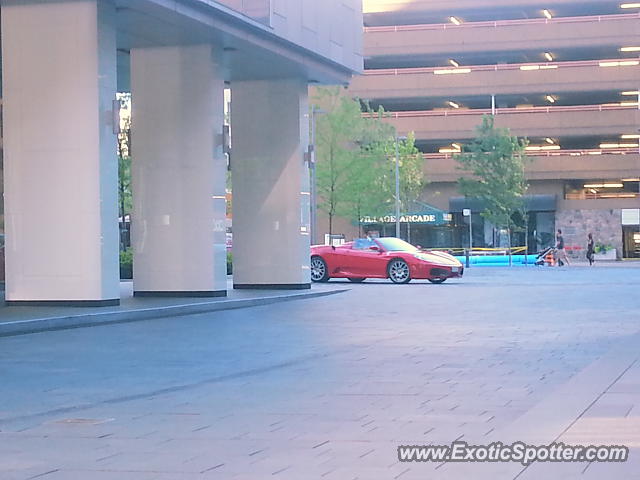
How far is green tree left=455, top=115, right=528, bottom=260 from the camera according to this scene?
6744 cm

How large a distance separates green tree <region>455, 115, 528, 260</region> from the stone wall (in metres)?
4.32

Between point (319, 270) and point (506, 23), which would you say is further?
point (506, 23)

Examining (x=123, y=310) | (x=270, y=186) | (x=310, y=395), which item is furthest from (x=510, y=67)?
(x=310, y=395)

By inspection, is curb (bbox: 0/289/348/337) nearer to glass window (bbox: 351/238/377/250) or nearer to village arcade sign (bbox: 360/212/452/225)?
glass window (bbox: 351/238/377/250)

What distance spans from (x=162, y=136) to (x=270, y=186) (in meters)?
4.70

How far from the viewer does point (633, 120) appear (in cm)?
7094

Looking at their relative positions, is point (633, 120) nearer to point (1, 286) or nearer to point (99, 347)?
point (1, 286)

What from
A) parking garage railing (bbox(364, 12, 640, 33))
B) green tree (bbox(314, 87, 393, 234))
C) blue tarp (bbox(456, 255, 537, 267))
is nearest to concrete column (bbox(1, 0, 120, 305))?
green tree (bbox(314, 87, 393, 234))

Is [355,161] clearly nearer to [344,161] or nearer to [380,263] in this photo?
[344,161]

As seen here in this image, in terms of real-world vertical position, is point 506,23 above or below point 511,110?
above

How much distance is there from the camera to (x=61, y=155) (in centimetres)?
2119

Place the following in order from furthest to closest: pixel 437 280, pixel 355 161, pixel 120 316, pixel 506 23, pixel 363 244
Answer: pixel 506 23 → pixel 355 161 → pixel 437 280 → pixel 363 244 → pixel 120 316

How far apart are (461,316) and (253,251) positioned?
10.2 metres

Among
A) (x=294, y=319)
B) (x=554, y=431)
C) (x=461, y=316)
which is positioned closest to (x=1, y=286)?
(x=294, y=319)
